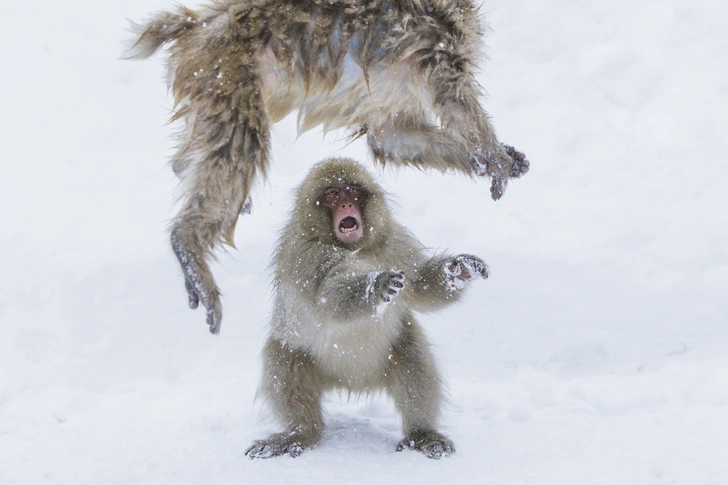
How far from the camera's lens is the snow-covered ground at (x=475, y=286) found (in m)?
3.80

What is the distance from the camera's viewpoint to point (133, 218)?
625 cm

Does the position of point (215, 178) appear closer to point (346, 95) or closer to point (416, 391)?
point (346, 95)

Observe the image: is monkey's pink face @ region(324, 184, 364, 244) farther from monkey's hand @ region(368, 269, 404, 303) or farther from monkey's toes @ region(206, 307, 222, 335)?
monkey's toes @ region(206, 307, 222, 335)

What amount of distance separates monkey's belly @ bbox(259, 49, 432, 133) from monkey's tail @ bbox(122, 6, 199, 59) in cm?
42

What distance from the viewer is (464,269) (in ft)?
12.5

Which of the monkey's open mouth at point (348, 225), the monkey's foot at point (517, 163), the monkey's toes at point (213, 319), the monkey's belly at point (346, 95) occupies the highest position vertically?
the monkey's belly at point (346, 95)

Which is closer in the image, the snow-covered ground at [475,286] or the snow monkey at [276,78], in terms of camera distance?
the snow monkey at [276,78]

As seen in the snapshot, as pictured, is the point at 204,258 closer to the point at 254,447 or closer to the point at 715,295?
the point at 254,447

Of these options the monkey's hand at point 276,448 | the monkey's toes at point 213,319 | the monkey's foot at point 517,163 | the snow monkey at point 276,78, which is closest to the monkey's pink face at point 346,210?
the snow monkey at point 276,78

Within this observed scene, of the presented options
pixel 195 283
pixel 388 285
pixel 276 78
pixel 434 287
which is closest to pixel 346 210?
pixel 388 285

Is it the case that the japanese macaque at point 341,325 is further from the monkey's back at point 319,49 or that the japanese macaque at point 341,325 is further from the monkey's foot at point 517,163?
the monkey's back at point 319,49

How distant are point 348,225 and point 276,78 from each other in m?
1.02

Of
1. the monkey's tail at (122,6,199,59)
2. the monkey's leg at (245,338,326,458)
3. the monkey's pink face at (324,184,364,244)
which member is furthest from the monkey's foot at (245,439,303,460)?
the monkey's tail at (122,6,199,59)

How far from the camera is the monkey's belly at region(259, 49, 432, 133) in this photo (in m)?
3.07
